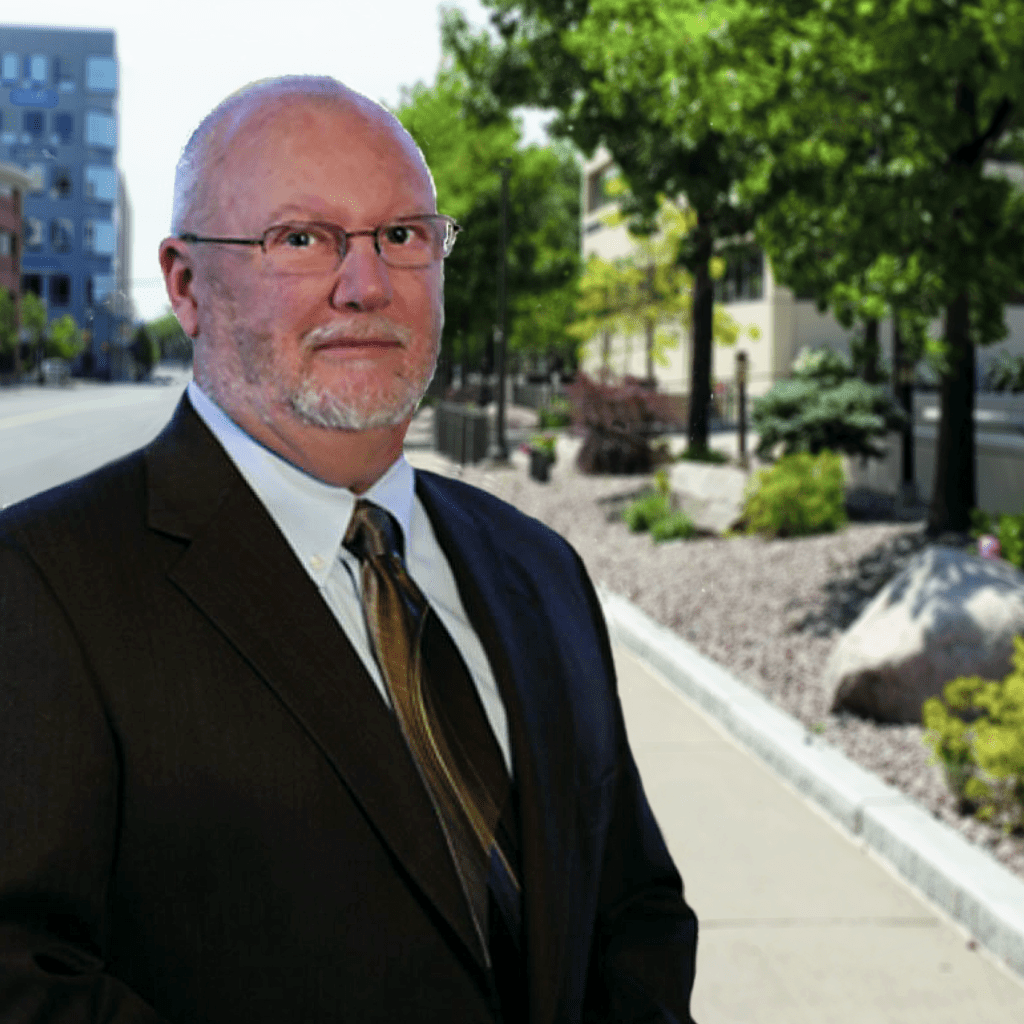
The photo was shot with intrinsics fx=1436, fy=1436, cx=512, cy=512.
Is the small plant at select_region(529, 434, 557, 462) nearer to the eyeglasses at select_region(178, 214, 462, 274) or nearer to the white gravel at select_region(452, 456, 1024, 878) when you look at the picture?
the white gravel at select_region(452, 456, 1024, 878)

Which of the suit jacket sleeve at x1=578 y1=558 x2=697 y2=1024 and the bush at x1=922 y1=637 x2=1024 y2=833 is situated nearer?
the suit jacket sleeve at x1=578 y1=558 x2=697 y2=1024

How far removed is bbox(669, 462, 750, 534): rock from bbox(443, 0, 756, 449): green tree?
47.9 inches

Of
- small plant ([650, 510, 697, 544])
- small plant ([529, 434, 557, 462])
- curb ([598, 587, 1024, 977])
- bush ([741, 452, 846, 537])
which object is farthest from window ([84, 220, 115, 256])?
small plant ([529, 434, 557, 462])

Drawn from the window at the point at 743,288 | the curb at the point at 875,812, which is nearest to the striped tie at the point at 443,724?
the curb at the point at 875,812

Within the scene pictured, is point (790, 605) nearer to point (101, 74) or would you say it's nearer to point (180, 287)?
point (101, 74)

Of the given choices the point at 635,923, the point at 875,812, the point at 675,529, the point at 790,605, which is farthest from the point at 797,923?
the point at 675,529

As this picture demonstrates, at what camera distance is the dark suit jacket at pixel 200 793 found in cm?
115

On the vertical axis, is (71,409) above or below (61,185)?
below

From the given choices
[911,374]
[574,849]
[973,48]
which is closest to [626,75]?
[911,374]

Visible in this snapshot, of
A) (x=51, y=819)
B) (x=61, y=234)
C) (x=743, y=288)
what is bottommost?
(x=51, y=819)

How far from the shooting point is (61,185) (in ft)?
4.58

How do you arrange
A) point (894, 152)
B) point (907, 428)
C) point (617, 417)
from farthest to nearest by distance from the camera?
1. point (617, 417)
2. point (907, 428)
3. point (894, 152)

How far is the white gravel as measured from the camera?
295 inches

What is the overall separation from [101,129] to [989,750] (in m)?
5.54
